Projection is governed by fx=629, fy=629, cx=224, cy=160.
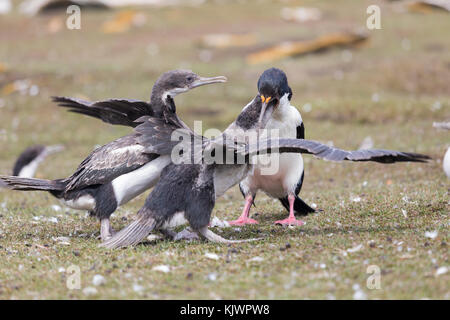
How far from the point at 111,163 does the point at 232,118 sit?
1103cm

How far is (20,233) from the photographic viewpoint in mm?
8555

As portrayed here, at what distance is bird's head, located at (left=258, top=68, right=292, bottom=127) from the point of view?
8.03m

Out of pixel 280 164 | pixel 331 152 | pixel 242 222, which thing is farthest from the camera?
pixel 242 222

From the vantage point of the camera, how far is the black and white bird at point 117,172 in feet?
26.0

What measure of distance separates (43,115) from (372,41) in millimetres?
13383

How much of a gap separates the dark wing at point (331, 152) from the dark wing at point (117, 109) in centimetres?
198

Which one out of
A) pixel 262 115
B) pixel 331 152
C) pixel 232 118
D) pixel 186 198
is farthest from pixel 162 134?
pixel 232 118

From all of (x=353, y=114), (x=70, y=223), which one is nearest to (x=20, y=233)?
(x=70, y=223)

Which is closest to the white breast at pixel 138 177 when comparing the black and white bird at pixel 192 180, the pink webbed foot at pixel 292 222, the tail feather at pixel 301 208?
the black and white bird at pixel 192 180

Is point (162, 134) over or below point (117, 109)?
below

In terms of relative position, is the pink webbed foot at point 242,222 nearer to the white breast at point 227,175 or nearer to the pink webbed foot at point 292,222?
the pink webbed foot at point 292,222

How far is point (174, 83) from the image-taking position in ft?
27.7

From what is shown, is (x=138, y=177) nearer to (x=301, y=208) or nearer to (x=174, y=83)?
(x=174, y=83)

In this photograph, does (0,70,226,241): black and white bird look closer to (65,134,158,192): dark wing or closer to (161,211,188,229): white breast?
(65,134,158,192): dark wing
